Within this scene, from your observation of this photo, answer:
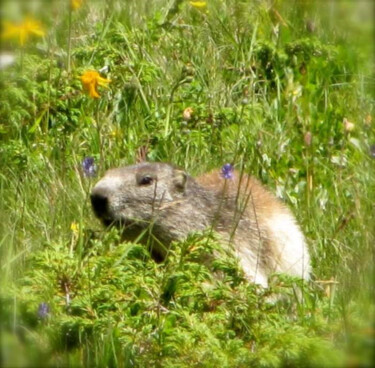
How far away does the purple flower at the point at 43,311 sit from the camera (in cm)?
345

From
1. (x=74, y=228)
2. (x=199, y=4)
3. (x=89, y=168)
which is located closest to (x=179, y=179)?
(x=89, y=168)

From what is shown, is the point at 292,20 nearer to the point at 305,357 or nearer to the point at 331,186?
the point at 331,186

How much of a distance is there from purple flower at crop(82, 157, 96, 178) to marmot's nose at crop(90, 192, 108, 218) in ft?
1.13

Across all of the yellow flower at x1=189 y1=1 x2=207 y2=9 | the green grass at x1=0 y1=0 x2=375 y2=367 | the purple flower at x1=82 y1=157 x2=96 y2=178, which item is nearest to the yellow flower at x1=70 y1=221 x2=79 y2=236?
the green grass at x1=0 y1=0 x2=375 y2=367

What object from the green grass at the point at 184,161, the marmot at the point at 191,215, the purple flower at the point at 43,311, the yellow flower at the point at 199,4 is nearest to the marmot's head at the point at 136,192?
the marmot at the point at 191,215

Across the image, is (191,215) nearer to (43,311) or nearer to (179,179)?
(179,179)

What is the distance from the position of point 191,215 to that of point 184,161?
32.4 inches

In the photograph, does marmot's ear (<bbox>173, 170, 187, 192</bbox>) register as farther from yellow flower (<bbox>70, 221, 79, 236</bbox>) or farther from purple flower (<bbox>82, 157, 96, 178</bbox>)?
yellow flower (<bbox>70, 221, 79, 236</bbox>)

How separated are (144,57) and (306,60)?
45.5 inches

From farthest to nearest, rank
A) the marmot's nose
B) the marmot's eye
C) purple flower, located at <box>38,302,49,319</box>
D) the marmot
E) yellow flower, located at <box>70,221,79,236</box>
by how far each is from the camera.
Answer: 1. the marmot's eye
2. the marmot
3. the marmot's nose
4. yellow flower, located at <box>70,221,79,236</box>
5. purple flower, located at <box>38,302,49,319</box>

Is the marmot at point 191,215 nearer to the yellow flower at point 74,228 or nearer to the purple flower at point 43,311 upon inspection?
the yellow flower at point 74,228

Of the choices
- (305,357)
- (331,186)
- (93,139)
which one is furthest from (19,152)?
(305,357)

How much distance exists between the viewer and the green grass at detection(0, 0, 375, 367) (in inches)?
142

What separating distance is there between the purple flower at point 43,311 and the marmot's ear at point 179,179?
1950mm
